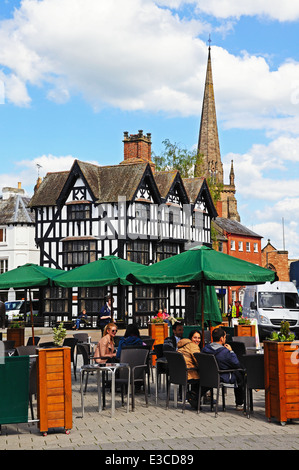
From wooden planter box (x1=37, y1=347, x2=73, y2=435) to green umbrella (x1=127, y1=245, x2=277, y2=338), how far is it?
3.42 metres

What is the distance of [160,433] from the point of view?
28.0 ft

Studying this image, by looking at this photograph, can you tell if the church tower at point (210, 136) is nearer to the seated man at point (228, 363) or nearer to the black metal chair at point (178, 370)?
the black metal chair at point (178, 370)

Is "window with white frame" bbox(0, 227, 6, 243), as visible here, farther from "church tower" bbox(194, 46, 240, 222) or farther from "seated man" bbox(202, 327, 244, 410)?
"church tower" bbox(194, 46, 240, 222)

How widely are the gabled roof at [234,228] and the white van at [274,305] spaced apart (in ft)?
126

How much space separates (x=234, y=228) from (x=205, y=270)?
56806 mm

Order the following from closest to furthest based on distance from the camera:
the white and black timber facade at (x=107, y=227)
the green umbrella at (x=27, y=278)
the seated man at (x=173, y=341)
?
1. the seated man at (x=173, y=341)
2. the green umbrella at (x=27, y=278)
3. the white and black timber facade at (x=107, y=227)

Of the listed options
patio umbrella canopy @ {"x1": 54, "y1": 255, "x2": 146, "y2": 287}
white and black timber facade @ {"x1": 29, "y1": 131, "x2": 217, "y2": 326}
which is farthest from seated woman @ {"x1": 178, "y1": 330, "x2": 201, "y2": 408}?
white and black timber facade @ {"x1": 29, "y1": 131, "x2": 217, "y2": 326}

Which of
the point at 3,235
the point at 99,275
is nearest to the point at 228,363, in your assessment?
the point at 99,275

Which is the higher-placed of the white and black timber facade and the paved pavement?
the white and black timber facade

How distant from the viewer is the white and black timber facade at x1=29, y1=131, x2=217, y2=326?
36.8 m

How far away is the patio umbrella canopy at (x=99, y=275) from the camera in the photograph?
14.9 meters

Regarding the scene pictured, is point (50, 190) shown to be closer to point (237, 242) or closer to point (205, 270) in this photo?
point (205, 270)

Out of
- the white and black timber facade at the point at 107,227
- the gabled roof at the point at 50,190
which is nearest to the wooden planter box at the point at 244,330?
the white and black timber facade at the point at 107,227
